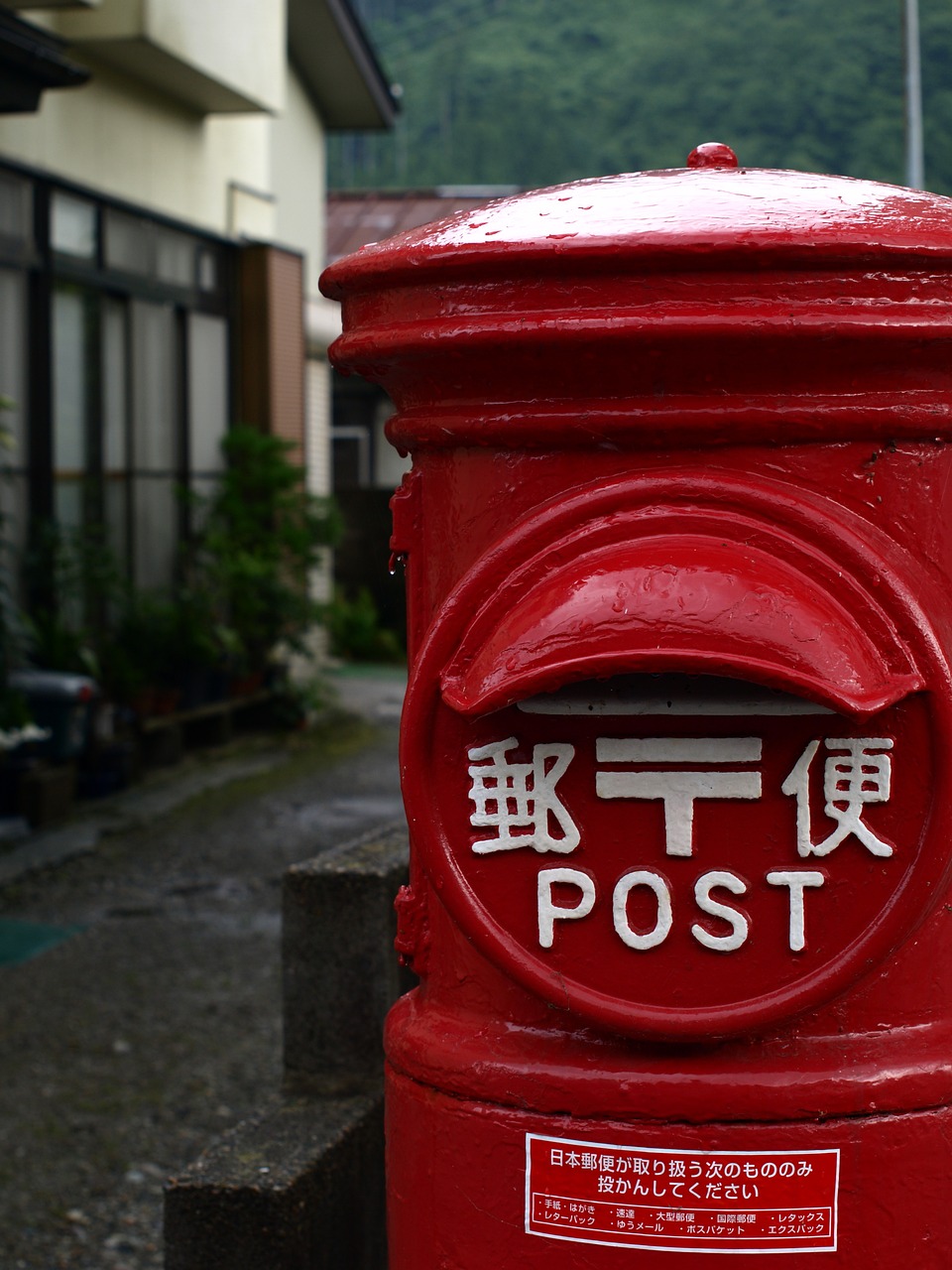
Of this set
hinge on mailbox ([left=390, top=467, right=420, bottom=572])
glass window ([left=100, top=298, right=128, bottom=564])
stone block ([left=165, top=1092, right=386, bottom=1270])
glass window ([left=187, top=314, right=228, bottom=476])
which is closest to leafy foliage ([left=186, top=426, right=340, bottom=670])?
glass window ([left=187, top=314, right=228, bottom=476])

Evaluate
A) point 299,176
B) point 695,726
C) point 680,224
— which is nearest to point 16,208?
point 299,176

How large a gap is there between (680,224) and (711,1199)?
3.30ft

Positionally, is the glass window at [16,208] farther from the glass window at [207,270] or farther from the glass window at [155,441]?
the glass window at [207,270]

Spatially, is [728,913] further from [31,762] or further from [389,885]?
[31,762]

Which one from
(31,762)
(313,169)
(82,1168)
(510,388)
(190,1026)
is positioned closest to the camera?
(510,388)

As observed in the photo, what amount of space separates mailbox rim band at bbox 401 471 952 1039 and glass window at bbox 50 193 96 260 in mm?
7141

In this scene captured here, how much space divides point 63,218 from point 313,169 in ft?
16.1

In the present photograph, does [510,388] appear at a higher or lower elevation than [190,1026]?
higher

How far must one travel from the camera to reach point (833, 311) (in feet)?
4.66

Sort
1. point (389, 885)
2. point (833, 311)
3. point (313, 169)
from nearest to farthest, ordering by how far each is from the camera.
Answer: point (833, 311)
point (389, 885)
point (313, 169)

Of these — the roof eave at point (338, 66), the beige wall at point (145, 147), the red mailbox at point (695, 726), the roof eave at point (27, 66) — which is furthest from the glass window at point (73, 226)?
the red mailbox at point (695, 726)

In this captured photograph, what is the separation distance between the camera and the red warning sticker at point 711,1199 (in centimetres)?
151

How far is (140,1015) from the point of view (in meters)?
4.71

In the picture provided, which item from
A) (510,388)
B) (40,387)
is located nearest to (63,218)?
(40,387)
